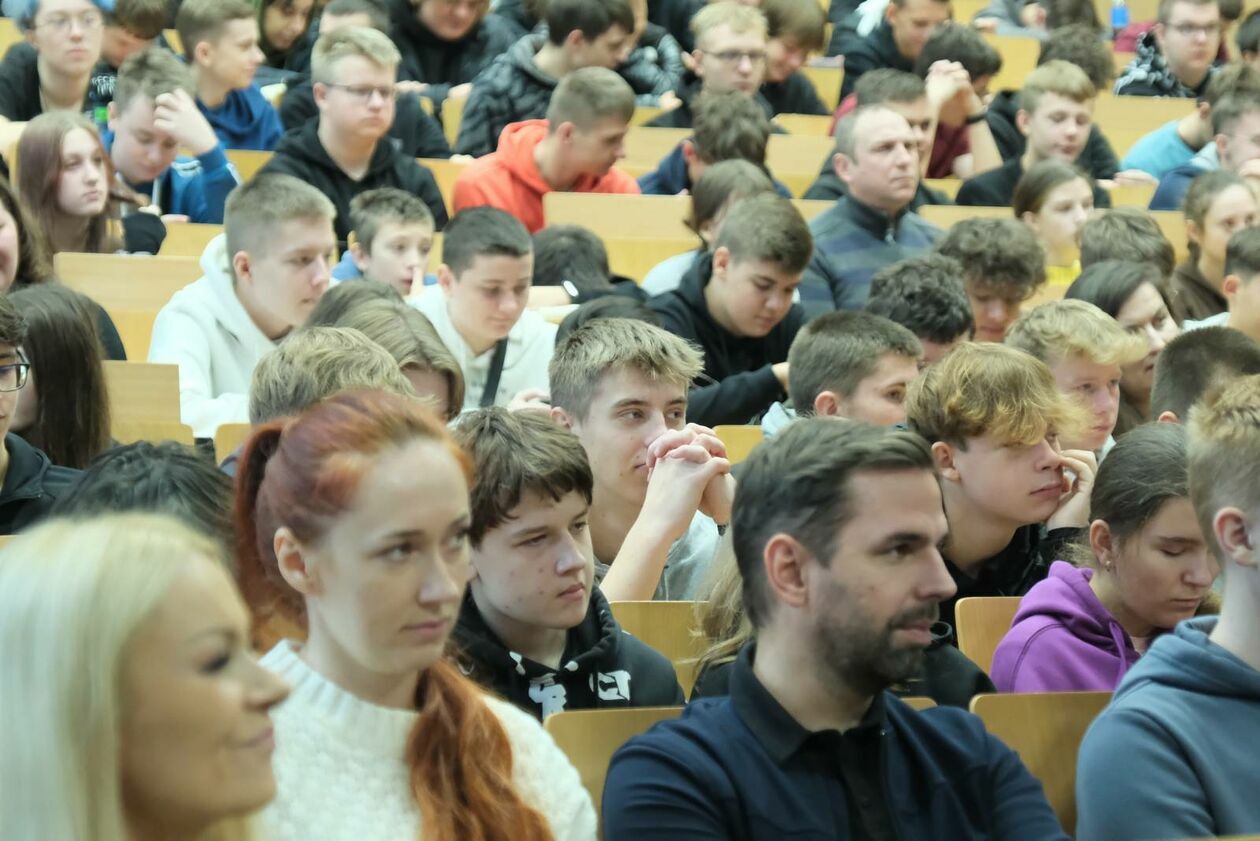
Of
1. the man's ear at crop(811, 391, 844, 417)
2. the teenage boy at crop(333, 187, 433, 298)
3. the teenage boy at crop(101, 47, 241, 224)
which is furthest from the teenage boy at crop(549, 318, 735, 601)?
the teenage boy at crop(101, 47, 241, 224)

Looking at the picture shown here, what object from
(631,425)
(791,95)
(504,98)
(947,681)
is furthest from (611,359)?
(791,95)

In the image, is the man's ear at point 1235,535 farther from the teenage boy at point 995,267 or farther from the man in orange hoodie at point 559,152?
the man in orange hoodie at point 559,152

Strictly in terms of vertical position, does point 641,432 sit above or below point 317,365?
below

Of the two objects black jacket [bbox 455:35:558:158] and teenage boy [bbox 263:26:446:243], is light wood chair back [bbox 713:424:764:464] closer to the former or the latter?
teenage boy [bbox 263:26:446:243]

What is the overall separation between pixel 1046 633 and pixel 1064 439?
32.3 inches

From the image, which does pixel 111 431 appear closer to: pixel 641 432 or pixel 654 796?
pixel 641 432

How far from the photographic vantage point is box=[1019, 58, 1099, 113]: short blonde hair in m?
6.20

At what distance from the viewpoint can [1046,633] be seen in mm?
2611

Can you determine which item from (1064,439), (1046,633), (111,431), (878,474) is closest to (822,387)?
(1064,439)

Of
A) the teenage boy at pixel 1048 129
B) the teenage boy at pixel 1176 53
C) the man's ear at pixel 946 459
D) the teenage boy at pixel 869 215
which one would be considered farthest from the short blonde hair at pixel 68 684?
the teenage boy at pixel 1176 53

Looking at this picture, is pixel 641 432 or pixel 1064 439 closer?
pixel 641 432

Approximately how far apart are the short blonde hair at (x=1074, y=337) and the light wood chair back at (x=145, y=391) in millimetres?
1717

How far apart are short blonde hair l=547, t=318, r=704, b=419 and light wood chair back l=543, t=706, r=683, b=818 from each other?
1022 millimetres

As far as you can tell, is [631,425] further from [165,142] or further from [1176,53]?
[1176,53]
